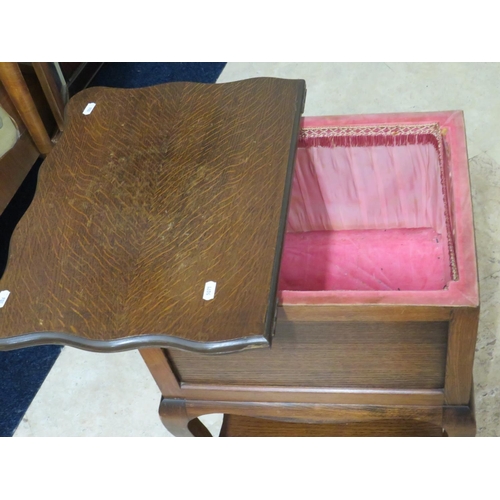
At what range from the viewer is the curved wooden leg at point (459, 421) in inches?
42.8

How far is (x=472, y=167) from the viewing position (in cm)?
177

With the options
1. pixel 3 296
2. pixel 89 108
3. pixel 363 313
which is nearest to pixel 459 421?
pixel 363 313

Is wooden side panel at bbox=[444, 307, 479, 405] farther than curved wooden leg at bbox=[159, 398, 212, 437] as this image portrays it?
No

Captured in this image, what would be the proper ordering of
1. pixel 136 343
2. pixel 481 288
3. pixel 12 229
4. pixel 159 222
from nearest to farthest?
pixel 136 343 → pixel 159 222 → pixel 481 288 → pixel 12 229

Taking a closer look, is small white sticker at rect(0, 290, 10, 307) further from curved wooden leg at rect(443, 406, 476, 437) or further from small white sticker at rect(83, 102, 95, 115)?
curved wooden leg at rect(443, 406, 476, 437)

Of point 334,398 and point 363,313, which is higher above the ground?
point 363,313

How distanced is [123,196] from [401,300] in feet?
1.55

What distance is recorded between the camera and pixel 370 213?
4.57ft

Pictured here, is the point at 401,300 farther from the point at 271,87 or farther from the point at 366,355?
the point at 271,87

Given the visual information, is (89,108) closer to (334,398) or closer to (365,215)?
(365,215)

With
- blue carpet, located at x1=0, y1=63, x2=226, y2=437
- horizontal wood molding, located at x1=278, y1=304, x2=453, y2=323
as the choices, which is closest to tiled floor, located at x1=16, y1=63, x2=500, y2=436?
blue carpet, located at x1=0, y1=63, x2=226, y2=437

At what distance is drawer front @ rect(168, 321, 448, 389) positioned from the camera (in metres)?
1.02

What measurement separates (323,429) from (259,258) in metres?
0.49

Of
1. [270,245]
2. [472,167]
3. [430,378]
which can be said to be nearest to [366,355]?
[430,378]
